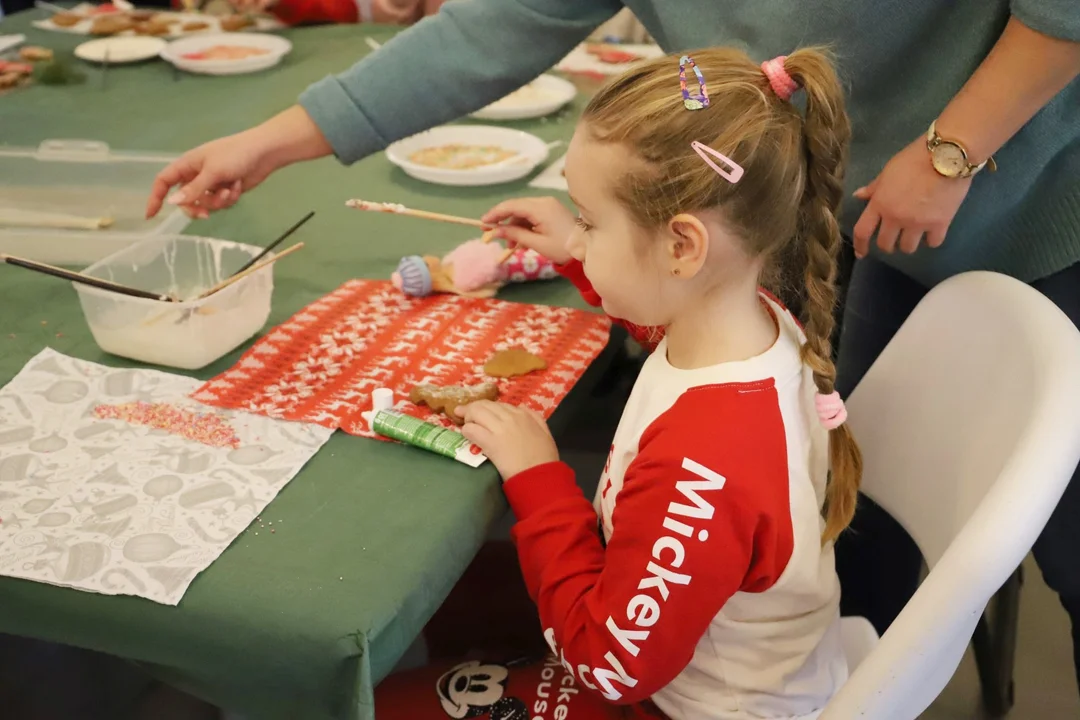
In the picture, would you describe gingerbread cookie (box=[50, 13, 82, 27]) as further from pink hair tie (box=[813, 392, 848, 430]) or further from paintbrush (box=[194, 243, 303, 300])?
pink hair tie (box=[813, 392, 848, 430])

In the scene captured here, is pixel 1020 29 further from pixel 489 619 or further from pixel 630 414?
pixel 489 619

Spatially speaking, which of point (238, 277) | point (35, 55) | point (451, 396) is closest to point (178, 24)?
point (35, 55)

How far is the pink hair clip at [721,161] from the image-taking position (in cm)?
71

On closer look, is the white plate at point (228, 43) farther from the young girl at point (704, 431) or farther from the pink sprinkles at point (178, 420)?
the young girl at point (704, 431)

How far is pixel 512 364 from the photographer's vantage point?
0.99 meters

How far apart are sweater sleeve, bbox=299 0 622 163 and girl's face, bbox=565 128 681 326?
444 millimetres

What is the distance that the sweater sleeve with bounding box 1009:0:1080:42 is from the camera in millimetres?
774

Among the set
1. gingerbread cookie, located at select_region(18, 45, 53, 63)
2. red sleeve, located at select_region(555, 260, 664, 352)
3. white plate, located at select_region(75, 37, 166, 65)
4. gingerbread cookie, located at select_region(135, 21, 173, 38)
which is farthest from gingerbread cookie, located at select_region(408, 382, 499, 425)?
gingerbread cookie, located at select_region(135, 21, 173, 38)

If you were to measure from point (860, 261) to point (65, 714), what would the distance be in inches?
52.7

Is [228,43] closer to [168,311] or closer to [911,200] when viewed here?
[168,311]

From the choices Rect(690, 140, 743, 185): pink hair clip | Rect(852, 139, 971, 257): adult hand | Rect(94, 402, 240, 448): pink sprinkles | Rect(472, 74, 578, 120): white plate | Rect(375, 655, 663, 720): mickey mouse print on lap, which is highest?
Rect(690, 140, 743, 185): pink hair clip

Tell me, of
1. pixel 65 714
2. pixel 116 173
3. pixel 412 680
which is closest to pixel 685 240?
pixel 412 680

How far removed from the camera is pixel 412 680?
949 millimetres

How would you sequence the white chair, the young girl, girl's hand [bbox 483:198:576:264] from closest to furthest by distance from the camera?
the white chair
the young girl
girl's hand [bbox 483:198:576:264]
